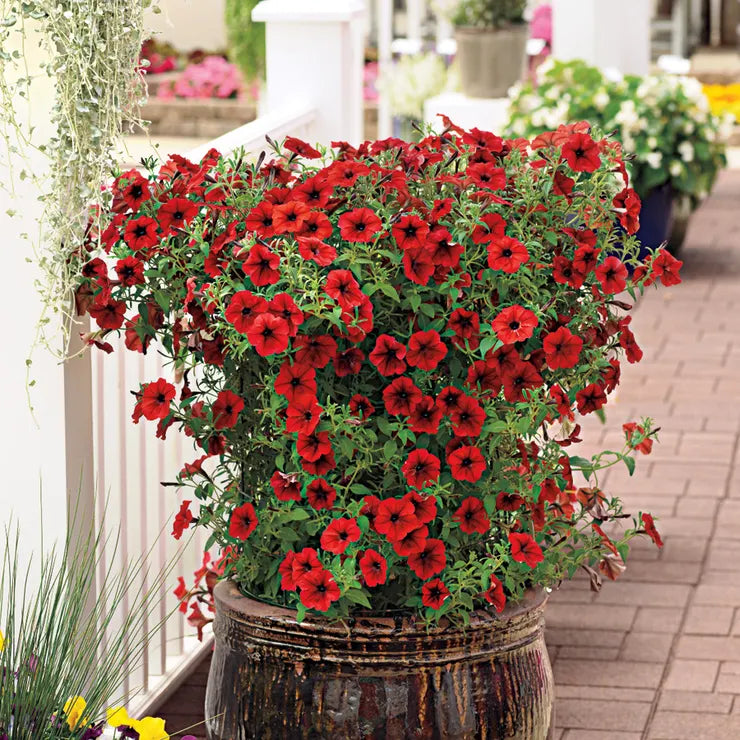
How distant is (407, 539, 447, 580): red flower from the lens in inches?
93.7

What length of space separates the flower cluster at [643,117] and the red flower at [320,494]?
5.48m

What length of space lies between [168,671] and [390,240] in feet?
4.45

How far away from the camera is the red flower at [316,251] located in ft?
7.45

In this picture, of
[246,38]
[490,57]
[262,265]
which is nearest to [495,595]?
[262,265]

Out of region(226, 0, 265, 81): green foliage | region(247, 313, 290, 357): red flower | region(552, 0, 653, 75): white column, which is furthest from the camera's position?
region(226, 0, 265, 81): green foliage

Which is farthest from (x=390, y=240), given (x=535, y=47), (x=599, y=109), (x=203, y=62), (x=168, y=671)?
(x=203, y=62)

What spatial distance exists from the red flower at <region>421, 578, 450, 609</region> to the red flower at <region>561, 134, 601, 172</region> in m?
0.69

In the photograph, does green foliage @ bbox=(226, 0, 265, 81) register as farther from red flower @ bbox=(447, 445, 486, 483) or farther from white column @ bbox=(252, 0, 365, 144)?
red flower @ bbox=(447, 445, 486, 483)

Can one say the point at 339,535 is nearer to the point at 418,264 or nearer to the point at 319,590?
the point at 319,590

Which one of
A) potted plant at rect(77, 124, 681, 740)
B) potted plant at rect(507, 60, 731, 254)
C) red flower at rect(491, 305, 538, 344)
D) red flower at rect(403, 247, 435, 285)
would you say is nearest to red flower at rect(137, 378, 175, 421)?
potted plant at rect(77, 124, 681, 740)

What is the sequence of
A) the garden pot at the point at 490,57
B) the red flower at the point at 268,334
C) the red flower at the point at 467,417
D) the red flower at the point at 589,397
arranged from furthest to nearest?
the garden pot at the point at 490,57 → the red flower at the point at 589,397 → the red flower at the point at 467,417 → the red flower at the point at 268,334

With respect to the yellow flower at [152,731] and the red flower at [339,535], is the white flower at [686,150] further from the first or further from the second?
the yellow flower at [152,731]

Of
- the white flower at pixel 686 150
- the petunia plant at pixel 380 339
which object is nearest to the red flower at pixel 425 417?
the petunia plant at pixel 380 339

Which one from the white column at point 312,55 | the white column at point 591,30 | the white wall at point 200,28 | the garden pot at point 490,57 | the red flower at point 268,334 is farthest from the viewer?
the white wall at point 200,28
